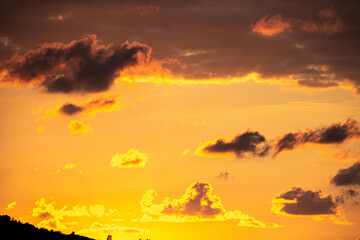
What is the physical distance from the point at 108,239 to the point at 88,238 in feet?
106

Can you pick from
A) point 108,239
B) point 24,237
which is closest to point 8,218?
point 24,237

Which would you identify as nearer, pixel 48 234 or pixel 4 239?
pixel 4 239

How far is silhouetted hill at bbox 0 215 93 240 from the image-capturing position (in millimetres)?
151750

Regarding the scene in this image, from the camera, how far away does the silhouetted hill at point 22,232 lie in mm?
151750

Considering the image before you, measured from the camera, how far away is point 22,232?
15725 cm

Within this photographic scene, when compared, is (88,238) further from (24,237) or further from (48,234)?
(24,237)

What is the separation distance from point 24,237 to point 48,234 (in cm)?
1167

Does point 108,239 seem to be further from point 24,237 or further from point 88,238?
point 88,238

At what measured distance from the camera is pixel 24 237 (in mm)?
154875

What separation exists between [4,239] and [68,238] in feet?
96.6

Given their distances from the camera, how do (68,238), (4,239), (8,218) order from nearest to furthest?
(4,239), (8,218), (68,238)

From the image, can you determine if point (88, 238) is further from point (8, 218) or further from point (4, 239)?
point (4, 239)

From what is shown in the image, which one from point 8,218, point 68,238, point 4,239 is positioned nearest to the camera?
point 4,239

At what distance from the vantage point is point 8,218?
161375 mm
